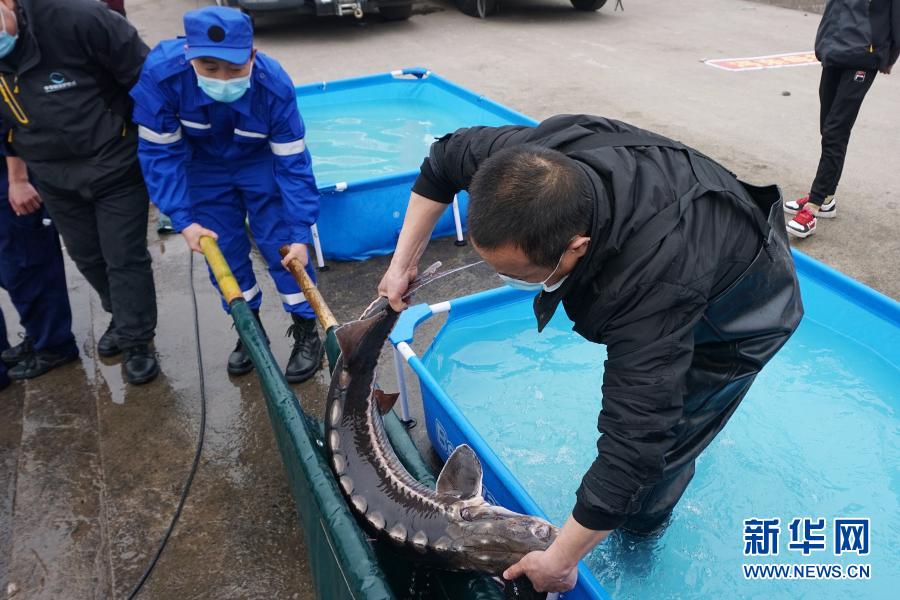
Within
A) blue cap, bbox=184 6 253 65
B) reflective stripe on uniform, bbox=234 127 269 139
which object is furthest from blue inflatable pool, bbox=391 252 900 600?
blue cap, bbox=184 6 253 65

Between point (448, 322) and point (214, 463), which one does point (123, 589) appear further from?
point (448, 322)

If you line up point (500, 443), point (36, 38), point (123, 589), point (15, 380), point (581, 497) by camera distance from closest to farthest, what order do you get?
point (581, 497) < point (123, 589) < point (36, 38) < point (500, 443) < point (15, 380)

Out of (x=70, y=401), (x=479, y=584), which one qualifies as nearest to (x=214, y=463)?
(x=70, y=401)

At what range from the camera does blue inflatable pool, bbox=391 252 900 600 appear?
256 centimetres

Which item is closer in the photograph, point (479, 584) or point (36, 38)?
point (479, 584)

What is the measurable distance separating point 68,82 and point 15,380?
168 cm

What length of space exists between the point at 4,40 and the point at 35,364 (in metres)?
1.71

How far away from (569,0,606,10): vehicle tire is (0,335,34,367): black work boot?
1111 centimetres

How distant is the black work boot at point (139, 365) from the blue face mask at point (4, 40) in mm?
1480

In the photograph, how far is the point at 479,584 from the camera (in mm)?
1773

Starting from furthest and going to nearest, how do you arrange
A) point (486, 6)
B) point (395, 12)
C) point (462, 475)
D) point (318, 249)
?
point (486, 6) < point (395, 12) < point (318, 249) < point (462, 475)

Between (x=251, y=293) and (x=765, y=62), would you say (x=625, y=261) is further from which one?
(x=765, y=62)

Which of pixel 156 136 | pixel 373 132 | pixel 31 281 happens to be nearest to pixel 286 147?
pixel 156 136

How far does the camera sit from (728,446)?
319 cm
